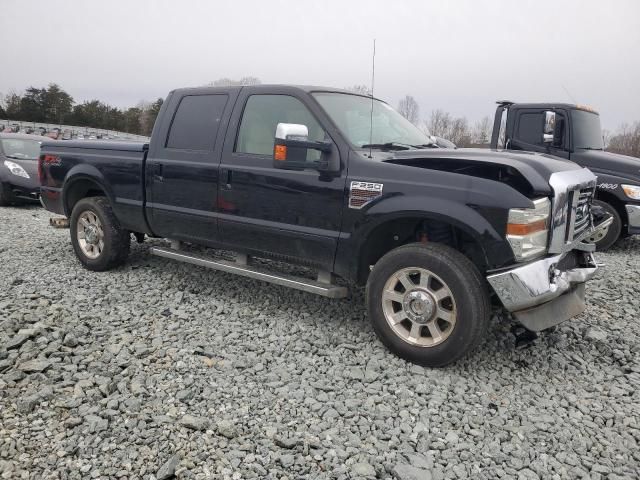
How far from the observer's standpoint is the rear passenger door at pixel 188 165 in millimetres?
4688

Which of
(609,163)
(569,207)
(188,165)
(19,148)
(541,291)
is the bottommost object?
(541,291)

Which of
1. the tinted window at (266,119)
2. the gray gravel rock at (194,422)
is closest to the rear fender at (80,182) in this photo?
the tinted window at (266,119)

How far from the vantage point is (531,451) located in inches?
112

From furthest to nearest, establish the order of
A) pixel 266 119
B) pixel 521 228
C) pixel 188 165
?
pixel 188 165 < pixel 266 119 < pixel 521 228

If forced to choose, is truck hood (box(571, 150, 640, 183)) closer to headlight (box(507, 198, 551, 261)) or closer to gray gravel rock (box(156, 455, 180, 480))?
headlight (box(507, 198, 551, 261))

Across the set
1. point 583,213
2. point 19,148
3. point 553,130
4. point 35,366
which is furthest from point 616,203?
point 19,148

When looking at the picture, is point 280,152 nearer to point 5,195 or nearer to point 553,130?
point 553,130

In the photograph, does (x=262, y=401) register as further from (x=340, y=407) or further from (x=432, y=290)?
(x=432, y=290)

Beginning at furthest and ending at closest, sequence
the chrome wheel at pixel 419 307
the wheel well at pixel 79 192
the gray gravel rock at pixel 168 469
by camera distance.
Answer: the wheel well at pixel 79 192 → the chrome wheel at pixel 419 307 → the gray gravel rock at pixel 168 469

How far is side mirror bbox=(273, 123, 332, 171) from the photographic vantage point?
384 cm

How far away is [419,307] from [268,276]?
53.3 inches

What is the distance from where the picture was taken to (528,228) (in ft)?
10.9

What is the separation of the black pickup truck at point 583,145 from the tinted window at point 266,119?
4845mm

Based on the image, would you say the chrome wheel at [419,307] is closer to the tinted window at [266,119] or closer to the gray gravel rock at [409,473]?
the gray gravel rock at [409,473]
